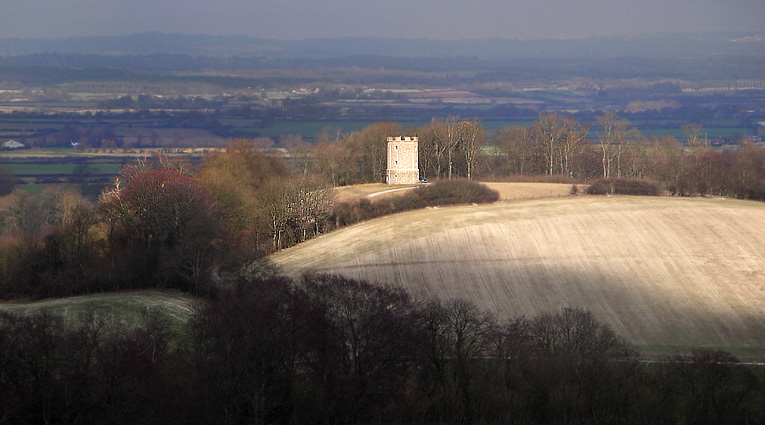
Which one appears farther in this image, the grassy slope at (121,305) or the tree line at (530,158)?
the tree line at (530,158)

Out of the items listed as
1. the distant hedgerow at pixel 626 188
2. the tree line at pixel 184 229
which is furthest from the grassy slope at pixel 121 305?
the distant hedgerow at pixel 626 188

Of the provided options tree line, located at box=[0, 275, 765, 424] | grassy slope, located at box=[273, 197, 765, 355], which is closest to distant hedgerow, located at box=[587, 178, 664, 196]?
grassy slope, located at box=[273, 197, 765, 355]

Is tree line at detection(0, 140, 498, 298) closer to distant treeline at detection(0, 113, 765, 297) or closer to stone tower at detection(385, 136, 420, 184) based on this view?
distant treeline at detection(0, 113, 765, 297)

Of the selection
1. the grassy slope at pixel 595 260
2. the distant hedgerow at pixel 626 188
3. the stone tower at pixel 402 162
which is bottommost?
the grassy slope at pixel 595 260

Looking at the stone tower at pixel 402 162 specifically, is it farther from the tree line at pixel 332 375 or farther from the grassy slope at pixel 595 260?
the tree line at pixel 332 375

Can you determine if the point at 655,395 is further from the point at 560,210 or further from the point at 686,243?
the point at 560,210

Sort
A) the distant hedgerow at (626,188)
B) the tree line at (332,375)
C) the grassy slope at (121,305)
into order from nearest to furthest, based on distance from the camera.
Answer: the tree line at (332,375) < the grassy slope at (121,305) < the distant hedgerow at (626,188)

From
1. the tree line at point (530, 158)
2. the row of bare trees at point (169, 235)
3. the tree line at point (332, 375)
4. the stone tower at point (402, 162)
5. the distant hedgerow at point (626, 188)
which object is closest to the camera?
the tree line at point (332, 375)
